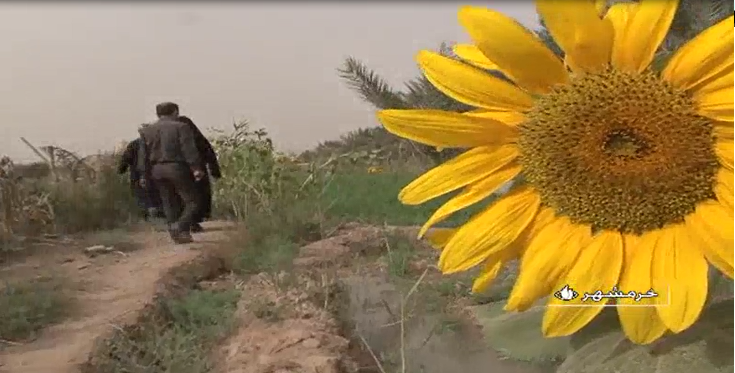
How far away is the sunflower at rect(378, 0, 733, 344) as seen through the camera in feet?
0.86

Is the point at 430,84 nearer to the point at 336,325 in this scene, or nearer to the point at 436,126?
the point at 436,126

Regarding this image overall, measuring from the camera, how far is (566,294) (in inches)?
11.1

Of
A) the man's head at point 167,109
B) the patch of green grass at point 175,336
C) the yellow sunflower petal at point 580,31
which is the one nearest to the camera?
the yellow sunflower petal at point 580,31

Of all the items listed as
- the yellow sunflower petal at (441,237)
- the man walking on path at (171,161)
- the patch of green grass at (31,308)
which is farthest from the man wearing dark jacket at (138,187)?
the yellow sunflower petal at (441,237)

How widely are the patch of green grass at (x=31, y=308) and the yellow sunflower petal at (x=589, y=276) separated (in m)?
0.48

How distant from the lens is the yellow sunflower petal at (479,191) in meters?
0.29

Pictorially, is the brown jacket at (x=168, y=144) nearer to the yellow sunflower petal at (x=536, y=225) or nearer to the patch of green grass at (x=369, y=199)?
the patch of green grass at (x=369, y=199)

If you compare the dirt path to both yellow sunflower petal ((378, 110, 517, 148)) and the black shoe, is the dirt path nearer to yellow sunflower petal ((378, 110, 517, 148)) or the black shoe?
the black shoe

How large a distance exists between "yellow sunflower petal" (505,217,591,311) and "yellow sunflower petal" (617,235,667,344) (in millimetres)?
15

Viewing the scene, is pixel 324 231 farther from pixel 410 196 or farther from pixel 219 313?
pixel 410 196

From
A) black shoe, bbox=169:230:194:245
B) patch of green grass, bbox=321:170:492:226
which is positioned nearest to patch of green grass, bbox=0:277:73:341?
black shoe, bbox=169:230:194:245

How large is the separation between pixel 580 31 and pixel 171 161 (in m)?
0.36

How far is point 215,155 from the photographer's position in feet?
1.92

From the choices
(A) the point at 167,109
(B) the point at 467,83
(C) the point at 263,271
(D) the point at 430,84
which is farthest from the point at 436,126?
(C) the point at 263,271
